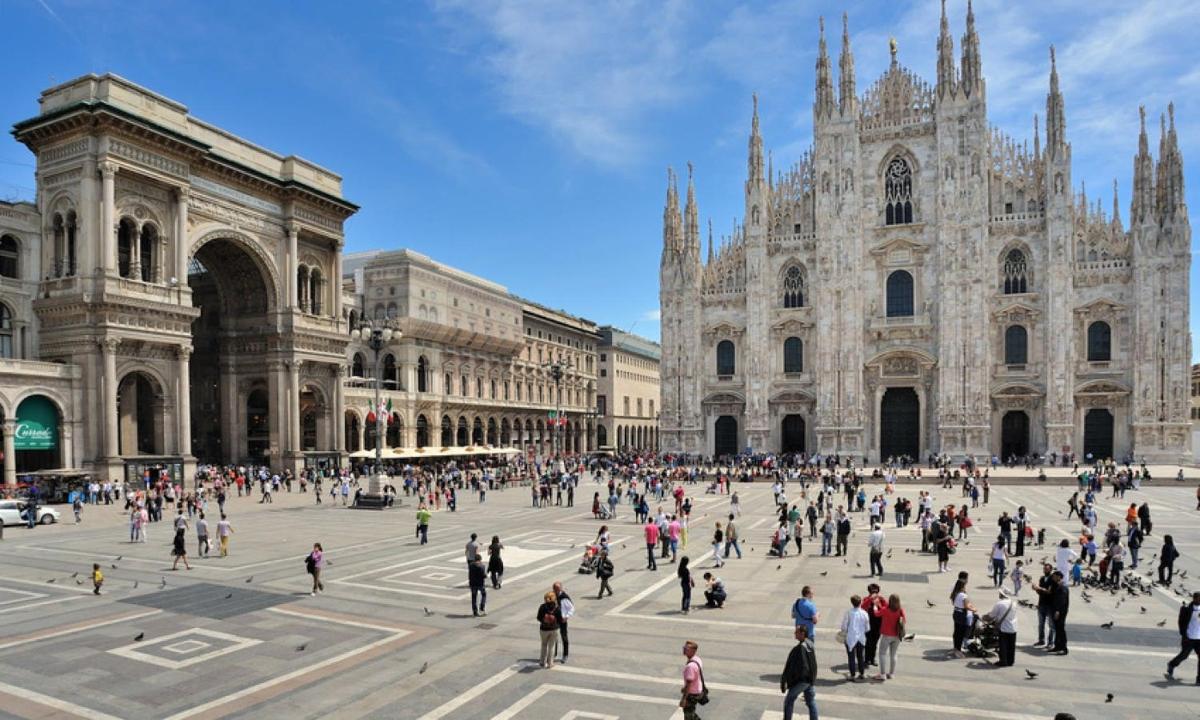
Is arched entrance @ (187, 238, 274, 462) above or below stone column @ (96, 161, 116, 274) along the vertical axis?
below

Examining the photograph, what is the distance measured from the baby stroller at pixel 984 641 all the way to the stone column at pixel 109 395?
38653 millimetres

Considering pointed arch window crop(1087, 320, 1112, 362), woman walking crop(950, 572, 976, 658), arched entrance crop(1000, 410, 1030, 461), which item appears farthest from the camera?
arched entrance crop(1000, 410, 1030, 461)

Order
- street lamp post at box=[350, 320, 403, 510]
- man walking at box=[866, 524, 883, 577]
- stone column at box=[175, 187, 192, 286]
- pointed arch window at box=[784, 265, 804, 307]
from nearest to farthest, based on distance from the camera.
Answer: man walking at box=[866, 524, 883, 577] → street lamp post at box=[350, 320, 403, 510] → stone column at box=[175, 187, 192, 286] → pointed arch window at box=[784, 265, 804, 307]

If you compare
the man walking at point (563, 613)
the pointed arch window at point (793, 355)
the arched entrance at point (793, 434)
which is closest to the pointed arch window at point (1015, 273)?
the pointed arch window at point (793, 355)

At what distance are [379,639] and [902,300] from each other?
51451 mm

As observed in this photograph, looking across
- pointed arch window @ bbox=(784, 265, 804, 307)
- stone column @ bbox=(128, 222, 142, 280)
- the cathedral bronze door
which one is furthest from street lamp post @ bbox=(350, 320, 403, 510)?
the cathedral bronze door

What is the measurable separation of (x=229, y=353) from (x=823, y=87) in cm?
4556

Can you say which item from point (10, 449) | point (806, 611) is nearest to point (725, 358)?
point (10, 449)

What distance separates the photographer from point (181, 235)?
41.9 meters

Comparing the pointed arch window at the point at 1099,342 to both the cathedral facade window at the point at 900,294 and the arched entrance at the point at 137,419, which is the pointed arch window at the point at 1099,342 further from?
the arched entrance at the point at 137,419

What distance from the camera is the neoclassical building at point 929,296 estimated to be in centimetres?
5081

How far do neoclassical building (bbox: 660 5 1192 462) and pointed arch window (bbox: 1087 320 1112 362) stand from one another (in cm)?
9

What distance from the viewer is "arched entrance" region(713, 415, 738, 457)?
60.8 metres

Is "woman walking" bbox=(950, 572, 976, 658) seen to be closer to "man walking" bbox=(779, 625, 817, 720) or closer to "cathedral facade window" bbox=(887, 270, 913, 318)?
"man walking" bbox=(779, 625, 817, 720)
